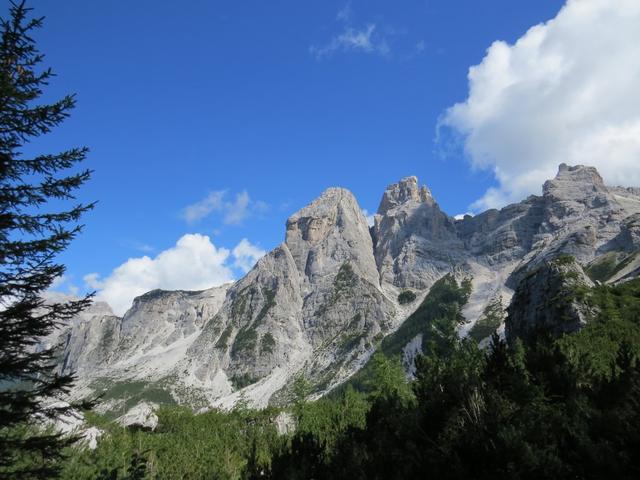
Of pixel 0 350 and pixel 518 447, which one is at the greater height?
pixel 0 350

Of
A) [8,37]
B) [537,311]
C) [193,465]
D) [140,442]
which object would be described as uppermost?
[8,37]

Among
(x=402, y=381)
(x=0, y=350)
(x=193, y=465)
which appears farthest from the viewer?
(x=402, y=381)

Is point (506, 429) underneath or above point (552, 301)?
underneath

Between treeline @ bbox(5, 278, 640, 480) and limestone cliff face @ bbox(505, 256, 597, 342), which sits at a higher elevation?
limestone cliff face @ bbox(505, 256, 597, 342)

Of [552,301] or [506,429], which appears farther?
[552,301]

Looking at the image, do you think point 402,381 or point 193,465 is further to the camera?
point 402,381

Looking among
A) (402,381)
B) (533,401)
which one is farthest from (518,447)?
(402,381)

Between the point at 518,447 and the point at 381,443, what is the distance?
1156cm

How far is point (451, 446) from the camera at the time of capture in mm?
15062

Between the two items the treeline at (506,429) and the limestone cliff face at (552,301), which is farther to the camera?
the limestone cliff face at (552,301)

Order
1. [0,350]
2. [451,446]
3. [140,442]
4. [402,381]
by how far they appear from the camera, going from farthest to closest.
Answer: [402,381] < [140,442] < [451,446] < [0,350]

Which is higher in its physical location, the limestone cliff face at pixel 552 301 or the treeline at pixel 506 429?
the limestone cliff face at pixel 552 301

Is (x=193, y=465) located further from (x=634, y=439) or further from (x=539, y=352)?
(x=634, y=439)

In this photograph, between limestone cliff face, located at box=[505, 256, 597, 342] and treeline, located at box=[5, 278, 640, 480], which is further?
limestone cliff face, located at box=[505, 256, 597, 342]
